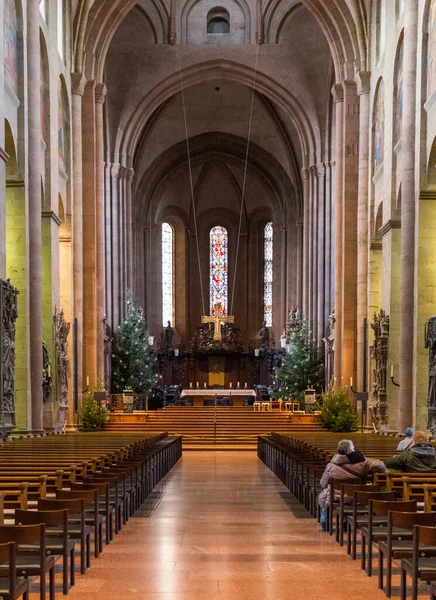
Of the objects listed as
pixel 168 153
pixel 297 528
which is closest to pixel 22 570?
pixel 297 528

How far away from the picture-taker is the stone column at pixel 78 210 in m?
30.2

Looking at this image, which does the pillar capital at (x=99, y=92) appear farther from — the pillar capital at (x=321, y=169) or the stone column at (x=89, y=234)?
the pillar capital at (x=321, y=169)

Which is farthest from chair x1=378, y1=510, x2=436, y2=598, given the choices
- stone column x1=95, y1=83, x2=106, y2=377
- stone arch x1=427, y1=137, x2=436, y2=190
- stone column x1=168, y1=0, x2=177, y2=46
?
stone column x1=168, y1=0, x2=177, y2=46

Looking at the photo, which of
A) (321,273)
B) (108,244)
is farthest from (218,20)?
(321,273)

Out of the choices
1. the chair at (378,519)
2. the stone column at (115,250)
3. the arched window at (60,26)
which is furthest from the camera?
the stone column at (115,250)

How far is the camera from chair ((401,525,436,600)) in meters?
5.75

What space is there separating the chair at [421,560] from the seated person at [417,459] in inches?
157

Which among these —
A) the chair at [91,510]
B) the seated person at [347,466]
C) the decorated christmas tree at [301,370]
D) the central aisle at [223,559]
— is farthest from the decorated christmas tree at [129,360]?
the chair at [91,510]

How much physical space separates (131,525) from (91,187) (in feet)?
76.9

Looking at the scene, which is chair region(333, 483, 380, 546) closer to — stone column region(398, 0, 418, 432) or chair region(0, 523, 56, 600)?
chair region(0, 523, 56, 600)

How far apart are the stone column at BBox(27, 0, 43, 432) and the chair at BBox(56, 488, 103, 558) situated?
43.6 ft

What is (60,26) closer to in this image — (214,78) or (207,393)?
(214,78)

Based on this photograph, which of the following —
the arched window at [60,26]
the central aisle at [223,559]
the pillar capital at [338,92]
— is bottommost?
the central aisle at [223,559]

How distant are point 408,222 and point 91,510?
1517cm
